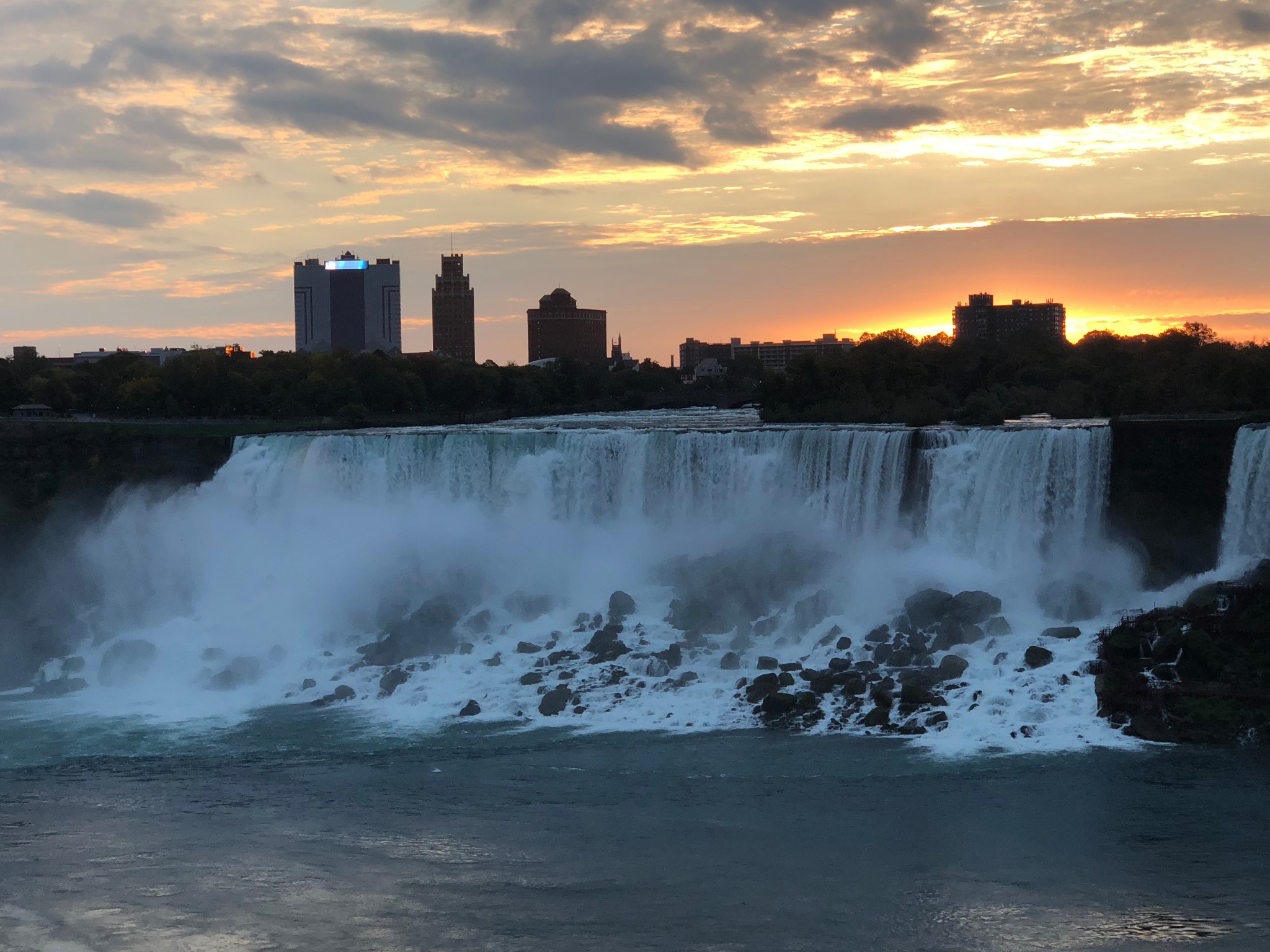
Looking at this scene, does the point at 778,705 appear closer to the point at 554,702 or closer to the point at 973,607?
the point at 554,702

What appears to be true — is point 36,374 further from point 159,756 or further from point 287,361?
point 159,756

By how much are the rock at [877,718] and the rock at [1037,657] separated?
3191 mm

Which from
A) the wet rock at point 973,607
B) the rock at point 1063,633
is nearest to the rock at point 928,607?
the wet rock at point 973,607

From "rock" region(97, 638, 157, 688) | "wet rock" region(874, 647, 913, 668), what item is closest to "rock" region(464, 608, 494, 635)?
"rock" region(97, 638, 157, 688)

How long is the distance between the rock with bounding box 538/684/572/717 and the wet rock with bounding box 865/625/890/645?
22.0 feet

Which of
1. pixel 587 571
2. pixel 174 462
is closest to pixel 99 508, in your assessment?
pixel 174 462

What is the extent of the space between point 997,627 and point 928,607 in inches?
62.1

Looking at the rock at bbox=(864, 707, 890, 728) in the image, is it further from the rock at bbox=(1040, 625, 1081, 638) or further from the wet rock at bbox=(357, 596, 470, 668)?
the wet rock at bbox=(357, 596, 470, 668)

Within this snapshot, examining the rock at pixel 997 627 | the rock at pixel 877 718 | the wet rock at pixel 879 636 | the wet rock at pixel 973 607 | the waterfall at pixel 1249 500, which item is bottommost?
the rock at pixel 877 718

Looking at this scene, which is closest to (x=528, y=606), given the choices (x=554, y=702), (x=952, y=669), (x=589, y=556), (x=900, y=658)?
(x=589, y=556)

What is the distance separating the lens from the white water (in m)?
27.8

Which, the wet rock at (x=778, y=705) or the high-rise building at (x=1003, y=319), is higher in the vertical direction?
the high-rise building at (x=1003, y=319)

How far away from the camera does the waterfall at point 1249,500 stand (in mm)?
28703

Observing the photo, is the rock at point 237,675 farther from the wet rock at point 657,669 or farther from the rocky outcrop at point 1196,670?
the rocky outcrop at point 1196,670
